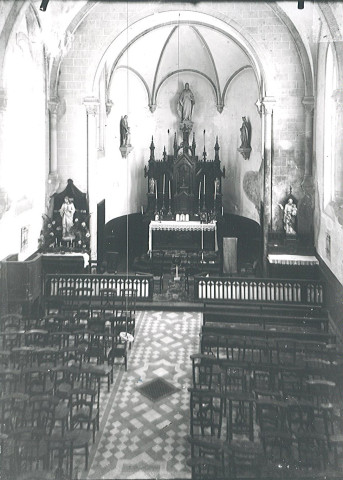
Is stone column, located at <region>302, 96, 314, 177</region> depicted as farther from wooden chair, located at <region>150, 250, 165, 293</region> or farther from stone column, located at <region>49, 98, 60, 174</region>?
stone column, located at <region>49, 98, 60, 174</region>

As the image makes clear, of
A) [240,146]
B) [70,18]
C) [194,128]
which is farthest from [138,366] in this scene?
[194,128]

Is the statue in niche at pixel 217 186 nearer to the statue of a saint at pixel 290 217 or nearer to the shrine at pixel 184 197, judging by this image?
the shrine at pixel 184 197

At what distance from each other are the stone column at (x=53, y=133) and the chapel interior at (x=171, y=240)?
8cm

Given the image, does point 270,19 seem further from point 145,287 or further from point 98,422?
point 98,422

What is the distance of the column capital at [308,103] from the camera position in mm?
17734

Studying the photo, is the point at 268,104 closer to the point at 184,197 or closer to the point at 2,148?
the point at 184,197

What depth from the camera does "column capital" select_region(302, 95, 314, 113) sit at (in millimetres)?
17734

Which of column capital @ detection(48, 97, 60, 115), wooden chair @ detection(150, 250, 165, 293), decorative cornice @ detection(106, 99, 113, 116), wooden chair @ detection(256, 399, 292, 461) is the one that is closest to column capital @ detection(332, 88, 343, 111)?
wooden chair @ detection(256, 399, 292, 461)

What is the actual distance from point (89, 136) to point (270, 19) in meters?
8.04

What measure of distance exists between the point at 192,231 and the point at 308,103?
7685mm

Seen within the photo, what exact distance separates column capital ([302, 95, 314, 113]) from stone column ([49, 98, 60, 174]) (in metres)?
9.32

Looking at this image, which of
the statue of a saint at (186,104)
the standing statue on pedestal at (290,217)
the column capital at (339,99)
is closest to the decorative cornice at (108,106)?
the statue of a saint at (186,104)

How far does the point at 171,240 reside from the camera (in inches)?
886

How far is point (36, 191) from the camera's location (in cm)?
1741
